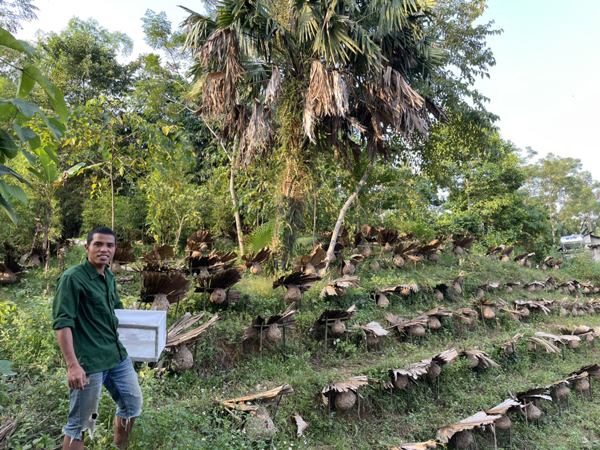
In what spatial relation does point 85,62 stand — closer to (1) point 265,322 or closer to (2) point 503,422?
(1) point 265,322

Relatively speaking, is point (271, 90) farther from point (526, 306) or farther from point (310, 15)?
point (526, 306)

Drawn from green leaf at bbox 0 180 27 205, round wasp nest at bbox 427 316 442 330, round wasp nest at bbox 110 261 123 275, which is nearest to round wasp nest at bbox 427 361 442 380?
round wasp nest at bbox 427 316 442 330

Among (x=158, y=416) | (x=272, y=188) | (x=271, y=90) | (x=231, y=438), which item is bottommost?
(x=231, y=438)

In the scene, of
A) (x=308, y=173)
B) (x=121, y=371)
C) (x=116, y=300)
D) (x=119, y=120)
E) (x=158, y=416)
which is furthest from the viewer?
(x=308, y=173)

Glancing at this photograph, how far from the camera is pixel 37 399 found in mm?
2586

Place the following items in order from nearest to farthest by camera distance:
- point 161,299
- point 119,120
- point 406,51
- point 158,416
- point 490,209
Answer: point 158,416 → point 161,299 → point 119,120 → point 406,51 → point 490,209

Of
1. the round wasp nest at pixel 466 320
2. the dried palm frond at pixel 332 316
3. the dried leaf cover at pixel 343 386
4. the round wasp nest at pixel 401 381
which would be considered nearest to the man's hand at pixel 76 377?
the dried leaf cover at pixel 343 386

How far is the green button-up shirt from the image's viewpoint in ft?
6.11

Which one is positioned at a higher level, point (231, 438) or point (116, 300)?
point (116, 300)

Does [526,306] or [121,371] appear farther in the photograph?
[526,306]

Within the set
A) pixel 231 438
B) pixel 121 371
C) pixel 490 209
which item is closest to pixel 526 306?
pixel 490 209

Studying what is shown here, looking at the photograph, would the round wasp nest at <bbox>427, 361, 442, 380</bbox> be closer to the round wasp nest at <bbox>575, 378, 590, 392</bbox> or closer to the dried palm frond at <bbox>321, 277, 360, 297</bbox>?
the dried palm frond at <bbox>321, 277, 360, 297</bbox>

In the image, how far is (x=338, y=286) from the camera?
18.3 ft

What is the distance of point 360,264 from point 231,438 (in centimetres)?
562
